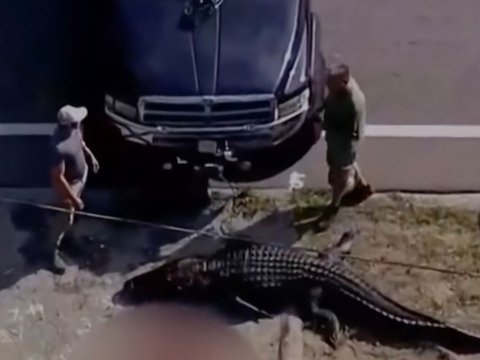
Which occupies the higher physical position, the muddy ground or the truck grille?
the truck grille

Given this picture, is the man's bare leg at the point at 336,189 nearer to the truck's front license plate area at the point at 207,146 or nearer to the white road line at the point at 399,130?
the truck's front license plate area at the point at 207,146

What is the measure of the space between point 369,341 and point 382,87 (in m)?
3.46

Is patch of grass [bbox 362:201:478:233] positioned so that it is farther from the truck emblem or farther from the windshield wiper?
the windshield wiper

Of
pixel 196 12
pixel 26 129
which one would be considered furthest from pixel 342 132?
pixel 26 129

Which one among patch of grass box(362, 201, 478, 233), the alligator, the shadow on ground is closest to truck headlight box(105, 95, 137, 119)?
the shadow on ground

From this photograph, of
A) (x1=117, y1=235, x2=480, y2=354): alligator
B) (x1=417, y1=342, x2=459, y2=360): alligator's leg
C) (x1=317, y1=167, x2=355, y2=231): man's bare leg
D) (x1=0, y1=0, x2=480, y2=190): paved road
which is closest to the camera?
(x1=417, y1=342, x2=459, y2=360): alligator's leg

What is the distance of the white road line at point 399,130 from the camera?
13.1 meters

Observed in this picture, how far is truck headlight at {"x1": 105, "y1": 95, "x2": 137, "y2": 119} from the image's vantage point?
12117mm

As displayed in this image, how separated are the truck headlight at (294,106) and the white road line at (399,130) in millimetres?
1020

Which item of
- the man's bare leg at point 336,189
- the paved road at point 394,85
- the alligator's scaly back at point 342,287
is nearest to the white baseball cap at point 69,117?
the paved road at point 394,85

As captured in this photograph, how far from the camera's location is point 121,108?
12.2 metres

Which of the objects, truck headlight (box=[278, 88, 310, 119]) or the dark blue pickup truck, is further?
truck headlight (box=[278, 88, 310, 119])

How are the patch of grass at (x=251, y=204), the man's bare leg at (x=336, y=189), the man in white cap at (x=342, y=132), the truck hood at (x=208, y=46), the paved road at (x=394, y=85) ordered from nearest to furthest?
the man in white cap at (x=342, y=132)
the truck hood at (x=208, y=46)
the man's bare leg at (x=336, y=189)
the patch of grass at (x=251, y=204)
the paved road at (x=394, y=85)

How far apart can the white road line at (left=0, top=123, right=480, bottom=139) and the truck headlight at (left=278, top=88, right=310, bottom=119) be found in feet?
3.35
